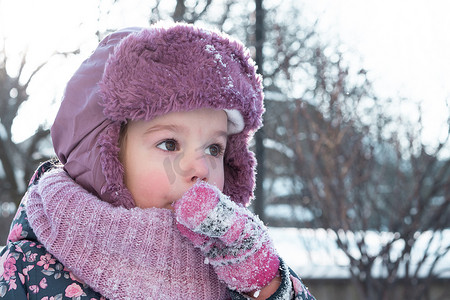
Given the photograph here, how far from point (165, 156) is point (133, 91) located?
204 millimetres

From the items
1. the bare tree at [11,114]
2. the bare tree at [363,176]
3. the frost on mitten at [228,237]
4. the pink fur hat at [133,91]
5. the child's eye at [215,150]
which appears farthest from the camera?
the bare tree at [11,114]

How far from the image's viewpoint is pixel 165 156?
1.50 m

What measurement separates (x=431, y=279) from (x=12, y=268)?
3.85m

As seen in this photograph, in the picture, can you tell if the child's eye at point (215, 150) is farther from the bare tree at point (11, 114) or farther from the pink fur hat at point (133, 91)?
the bare tree at point (11, 114)

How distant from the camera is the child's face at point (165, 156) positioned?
1.51 meters

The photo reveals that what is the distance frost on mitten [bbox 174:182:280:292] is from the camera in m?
1.35

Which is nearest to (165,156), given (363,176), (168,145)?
(168,145)

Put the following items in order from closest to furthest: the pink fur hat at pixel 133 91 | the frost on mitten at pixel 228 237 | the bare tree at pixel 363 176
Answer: the frost on mitten at pixel 228 237 < the pink fur hat at pixel 133 91 < the bare tree at pixel 363 176

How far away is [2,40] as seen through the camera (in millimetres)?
5875

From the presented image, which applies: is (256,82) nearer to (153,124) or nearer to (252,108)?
(252,108)

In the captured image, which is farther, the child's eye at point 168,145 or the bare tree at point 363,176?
the bare tree at point 363,176

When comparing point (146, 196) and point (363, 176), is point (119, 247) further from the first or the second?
point (363, 176)

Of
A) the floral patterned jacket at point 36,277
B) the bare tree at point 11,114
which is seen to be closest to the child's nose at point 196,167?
the floral patterned jacket at point 36,277

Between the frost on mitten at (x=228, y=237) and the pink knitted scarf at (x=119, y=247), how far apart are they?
8 centimetres
